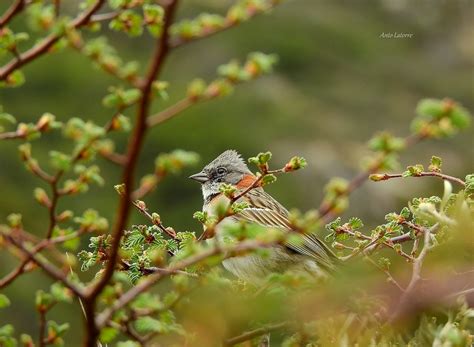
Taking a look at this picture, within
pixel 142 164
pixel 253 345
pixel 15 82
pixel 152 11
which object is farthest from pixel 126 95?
pixel 142 164

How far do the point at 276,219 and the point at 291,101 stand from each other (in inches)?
595

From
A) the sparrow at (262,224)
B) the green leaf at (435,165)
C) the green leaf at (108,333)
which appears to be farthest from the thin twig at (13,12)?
the sparrow at (262,224)

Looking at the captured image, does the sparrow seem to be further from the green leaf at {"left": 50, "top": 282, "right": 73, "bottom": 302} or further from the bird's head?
the green leaf at {"left": 50, "top": 282, "right": 73, "bottom": 302}

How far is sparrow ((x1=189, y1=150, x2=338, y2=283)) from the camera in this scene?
12.9ft

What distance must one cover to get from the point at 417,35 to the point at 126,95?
24270 millimetres

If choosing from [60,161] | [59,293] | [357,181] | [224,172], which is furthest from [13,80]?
[224,172]

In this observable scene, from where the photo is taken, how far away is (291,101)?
19.6 m

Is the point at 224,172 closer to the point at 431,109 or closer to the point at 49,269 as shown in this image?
the point at 49,269

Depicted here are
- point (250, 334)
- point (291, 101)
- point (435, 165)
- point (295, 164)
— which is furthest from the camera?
point (291, 101)

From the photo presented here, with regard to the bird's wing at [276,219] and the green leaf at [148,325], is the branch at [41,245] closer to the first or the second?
the green leaf at [148,325]

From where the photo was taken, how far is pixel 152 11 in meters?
1.78

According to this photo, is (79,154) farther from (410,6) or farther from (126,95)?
(410,6)

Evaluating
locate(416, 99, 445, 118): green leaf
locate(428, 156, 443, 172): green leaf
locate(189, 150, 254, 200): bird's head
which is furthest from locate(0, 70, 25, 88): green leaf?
locate(189, 150, 254, 200): bird's head

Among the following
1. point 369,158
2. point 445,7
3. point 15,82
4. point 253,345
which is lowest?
point 445,7
